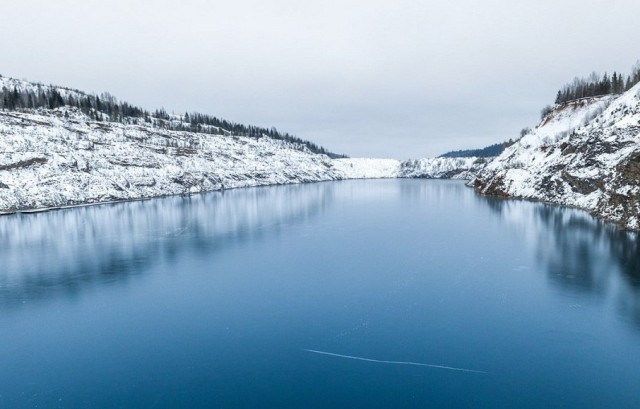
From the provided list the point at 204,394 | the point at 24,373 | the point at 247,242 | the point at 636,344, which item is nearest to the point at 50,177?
the point at 247,242

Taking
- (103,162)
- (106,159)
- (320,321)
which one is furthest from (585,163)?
(106,159)

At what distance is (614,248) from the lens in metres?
36.8

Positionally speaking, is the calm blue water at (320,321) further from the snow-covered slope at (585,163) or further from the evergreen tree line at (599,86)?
the evergreen tree line at (599,86)

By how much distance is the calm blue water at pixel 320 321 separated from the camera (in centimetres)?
1461

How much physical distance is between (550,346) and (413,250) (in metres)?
21.0

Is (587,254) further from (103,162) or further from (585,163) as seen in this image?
(103,162)

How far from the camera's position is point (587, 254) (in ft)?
116

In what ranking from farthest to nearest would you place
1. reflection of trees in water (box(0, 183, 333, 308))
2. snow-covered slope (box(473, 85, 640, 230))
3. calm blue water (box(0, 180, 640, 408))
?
snow-covered slope (box(473, 85, 640, 230)) < reflection of trees in water (box(0, 183, 333, 308)) < calm blue water (box(0, 180, 640, 408))

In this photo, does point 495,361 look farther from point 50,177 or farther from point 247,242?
point 50,177

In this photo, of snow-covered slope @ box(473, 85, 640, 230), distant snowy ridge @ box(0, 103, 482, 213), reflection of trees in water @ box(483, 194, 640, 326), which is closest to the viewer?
reflection of trees in water @ box(483, 194, 640, 326)

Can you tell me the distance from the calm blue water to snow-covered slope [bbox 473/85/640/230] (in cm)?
1003

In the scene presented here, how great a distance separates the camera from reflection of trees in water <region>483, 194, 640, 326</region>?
26047mm

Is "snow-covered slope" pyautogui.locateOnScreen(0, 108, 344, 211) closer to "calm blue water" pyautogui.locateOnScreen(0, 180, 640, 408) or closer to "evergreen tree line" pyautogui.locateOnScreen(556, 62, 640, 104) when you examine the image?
"calm blue water" pyautogui.locateOnScreen(0, 180, 640, 408)

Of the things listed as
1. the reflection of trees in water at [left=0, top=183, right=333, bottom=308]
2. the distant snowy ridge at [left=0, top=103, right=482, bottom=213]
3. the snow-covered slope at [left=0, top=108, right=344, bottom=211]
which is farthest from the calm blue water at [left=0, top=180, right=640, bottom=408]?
the snow-covered slope at [left=0, top=108, right=344, bottom=211]
